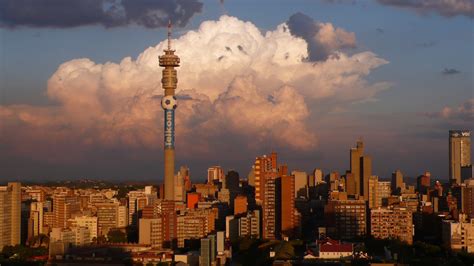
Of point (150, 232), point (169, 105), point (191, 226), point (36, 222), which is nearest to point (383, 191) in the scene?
point (169, 105)

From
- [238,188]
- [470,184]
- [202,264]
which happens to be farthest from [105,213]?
[470,184]

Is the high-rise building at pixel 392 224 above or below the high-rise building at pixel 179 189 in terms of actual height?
below

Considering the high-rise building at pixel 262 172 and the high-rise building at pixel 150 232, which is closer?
the high-rise building at pixel 150 232

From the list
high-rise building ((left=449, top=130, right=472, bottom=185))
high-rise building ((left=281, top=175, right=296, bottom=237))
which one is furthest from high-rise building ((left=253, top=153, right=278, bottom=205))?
high-rise building ((left=449, top=130, right=472, bottom=185))

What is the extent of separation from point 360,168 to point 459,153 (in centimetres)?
1327

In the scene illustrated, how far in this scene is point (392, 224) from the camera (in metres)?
33.3

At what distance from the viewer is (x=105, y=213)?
125ft

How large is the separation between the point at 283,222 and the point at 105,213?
7509 mm

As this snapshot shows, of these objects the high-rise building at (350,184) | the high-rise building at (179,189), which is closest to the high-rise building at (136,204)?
the high-rise building at (179,189)

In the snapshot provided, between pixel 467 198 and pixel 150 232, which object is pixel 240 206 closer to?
pixel 150 232

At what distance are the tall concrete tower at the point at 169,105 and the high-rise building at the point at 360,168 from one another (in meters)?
9.09

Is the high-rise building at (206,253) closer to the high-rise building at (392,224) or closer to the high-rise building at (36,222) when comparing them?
the high-rise building at (392,224)

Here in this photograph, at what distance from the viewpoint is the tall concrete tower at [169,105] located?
133 feet

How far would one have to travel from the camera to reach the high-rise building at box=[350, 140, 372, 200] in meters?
45.1
